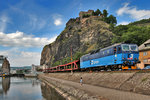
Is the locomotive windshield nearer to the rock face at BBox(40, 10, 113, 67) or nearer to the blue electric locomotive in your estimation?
the blue electric locomotive

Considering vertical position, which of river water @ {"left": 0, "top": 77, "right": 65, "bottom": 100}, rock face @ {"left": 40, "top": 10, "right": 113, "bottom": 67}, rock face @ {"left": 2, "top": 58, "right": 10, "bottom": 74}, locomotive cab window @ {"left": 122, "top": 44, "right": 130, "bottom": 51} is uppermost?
rock face @ {"left": 40, "top": 10, "right": 113, "bottom": 67}

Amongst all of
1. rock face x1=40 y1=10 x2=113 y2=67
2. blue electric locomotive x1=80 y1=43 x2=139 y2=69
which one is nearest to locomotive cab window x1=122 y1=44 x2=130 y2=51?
blue electric locomotive x1=80 y1=43 x2=139 y2=69

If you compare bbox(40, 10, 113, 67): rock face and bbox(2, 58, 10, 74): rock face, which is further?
bbox(2, 58, 10, 74): rock face

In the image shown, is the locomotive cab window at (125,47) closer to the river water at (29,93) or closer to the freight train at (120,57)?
the freight train at (120,57)

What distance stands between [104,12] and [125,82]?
413ft

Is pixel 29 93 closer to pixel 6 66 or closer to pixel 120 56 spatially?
pixel 120 56

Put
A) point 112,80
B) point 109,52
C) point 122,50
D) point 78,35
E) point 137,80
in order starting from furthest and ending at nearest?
1. point 78,35
2. point 109,52
3. point 122,50
4. point 112,80
5. point 137,80

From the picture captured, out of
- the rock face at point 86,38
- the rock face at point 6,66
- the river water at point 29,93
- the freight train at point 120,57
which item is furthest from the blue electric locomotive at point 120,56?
the rock face at point 6,66

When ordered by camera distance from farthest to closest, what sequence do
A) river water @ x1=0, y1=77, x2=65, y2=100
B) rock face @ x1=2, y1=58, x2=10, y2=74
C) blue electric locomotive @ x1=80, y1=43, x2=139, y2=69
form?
rock face @ x1=2, y1=58, x2=10, y2=74, river water @ x1=0, y1=77, x2=65, y2=100, blue electric locomotive @ x1=80, y1=43, x2=139, y2=69

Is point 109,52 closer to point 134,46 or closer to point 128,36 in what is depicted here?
point 134,46

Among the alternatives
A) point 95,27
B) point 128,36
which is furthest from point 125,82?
point 95,27

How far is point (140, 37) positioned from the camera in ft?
194

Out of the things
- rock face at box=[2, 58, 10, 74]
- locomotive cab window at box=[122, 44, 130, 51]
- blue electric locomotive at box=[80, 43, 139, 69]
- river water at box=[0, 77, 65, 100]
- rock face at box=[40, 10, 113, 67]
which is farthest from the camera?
rock face at box=[2, 58, 10, 74]

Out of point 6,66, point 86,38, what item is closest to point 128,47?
point 86,38
